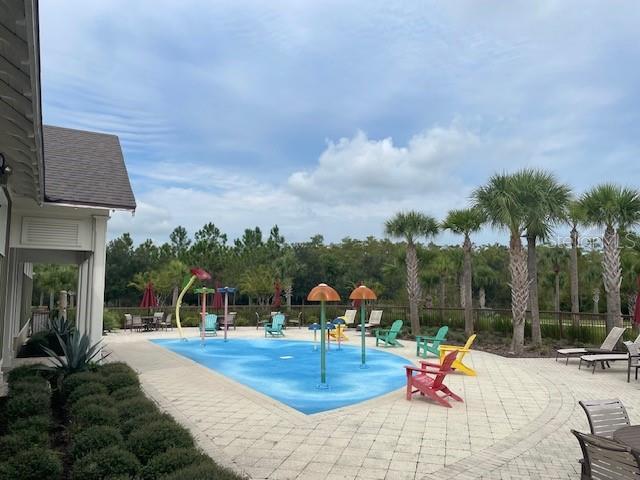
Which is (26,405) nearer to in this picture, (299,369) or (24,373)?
(24,373)

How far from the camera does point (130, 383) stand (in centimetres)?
703

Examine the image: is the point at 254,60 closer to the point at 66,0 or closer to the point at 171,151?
the point at 171,151

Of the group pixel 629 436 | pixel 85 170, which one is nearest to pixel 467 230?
pixel 85 170

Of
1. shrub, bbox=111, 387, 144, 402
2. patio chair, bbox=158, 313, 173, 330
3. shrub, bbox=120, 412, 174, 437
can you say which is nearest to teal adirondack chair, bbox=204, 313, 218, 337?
patio chair, bbox=158, 313, 173, 330

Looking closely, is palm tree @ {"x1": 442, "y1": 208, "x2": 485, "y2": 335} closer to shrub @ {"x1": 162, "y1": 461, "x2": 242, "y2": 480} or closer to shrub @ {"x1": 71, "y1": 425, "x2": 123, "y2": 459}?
shrub @ {"x1": 71, "y1": 425, "x2": 123, "y2": 459}

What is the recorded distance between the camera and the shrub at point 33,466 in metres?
3.84

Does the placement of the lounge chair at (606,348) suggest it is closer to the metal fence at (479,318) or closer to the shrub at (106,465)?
the metal fence at (479,318)

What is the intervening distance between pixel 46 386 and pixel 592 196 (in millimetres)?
15946

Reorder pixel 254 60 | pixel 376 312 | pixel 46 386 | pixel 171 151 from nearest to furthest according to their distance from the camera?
1. pixel 46 386
2. pixel 254 60
3. pixel 171 151
4. pixel 376 312

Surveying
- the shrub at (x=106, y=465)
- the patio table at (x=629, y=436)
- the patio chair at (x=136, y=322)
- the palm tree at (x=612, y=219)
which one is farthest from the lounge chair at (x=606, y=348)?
the patio chair at (x=136, y=322)

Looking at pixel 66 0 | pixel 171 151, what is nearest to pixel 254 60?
pixel 171 151

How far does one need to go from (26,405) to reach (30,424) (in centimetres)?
67

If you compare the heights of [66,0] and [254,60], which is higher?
[254,60]

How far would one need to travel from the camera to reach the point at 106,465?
387 cm
